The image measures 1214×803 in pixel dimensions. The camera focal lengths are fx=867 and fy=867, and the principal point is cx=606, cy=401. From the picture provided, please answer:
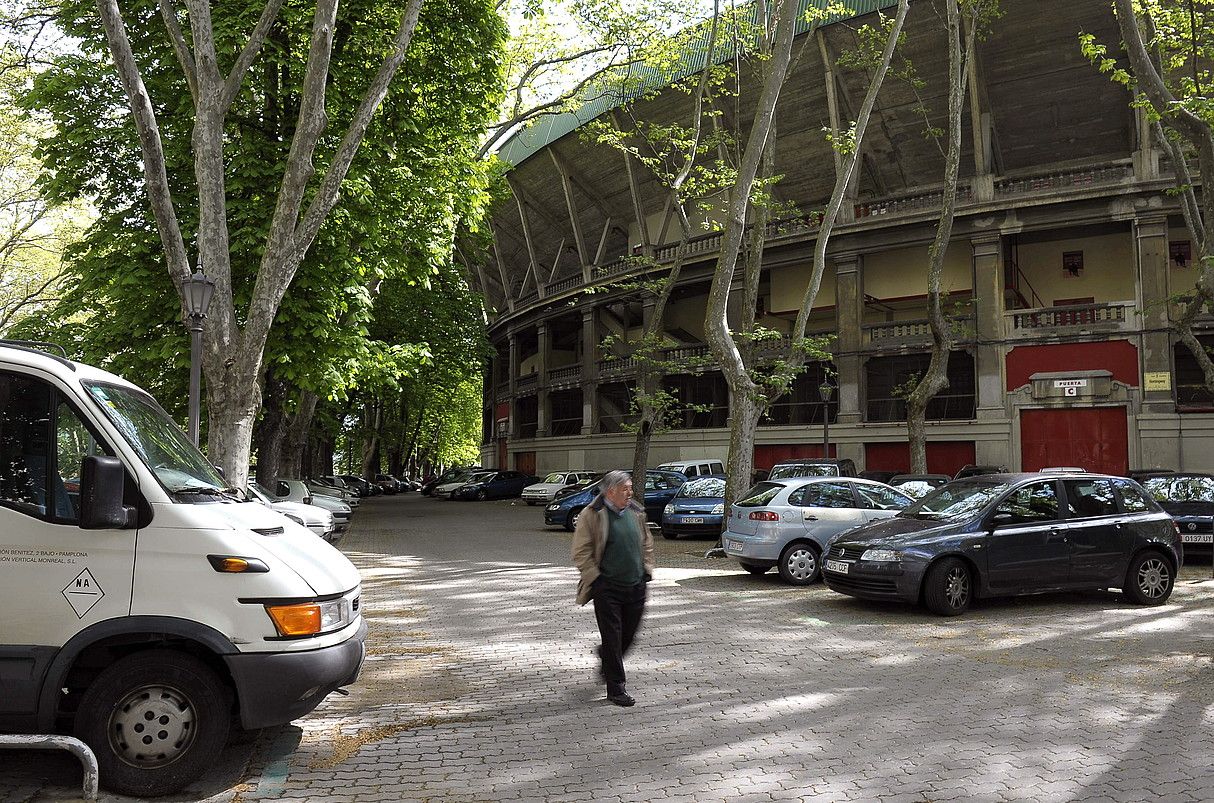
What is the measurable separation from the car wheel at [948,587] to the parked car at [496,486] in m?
33.9

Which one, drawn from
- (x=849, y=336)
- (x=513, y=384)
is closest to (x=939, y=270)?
(x=849, y=336)

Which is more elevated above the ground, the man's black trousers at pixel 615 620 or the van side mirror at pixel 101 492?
the van side mirror at pixel 101 492

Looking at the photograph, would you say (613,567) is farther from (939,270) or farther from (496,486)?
(496,486)

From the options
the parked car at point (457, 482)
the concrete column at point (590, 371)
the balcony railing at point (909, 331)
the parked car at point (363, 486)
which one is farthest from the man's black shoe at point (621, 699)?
the parked car at point (363, 486)

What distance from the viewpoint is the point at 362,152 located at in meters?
14.2

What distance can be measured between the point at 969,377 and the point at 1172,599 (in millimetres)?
20364

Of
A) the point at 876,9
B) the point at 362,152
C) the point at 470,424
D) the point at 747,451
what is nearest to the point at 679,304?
the point at 876,9

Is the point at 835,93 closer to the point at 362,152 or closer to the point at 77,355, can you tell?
the point at 362,152

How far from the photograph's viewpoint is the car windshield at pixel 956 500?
33.4 feet

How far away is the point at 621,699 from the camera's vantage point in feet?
20.2

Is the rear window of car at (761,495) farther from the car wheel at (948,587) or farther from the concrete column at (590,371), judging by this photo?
the concrete column at (590,371)

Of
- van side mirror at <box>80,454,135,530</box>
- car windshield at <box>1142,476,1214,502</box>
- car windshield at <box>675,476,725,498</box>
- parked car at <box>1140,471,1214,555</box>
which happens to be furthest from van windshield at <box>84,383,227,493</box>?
car windshield at <box>1142,476,1214,502</box>

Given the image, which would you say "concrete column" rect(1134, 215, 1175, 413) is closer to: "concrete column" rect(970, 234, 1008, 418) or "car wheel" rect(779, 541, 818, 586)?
"concrete column" rect(970, 234, 1008, 418)

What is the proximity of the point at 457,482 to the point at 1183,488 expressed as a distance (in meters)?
36.5
